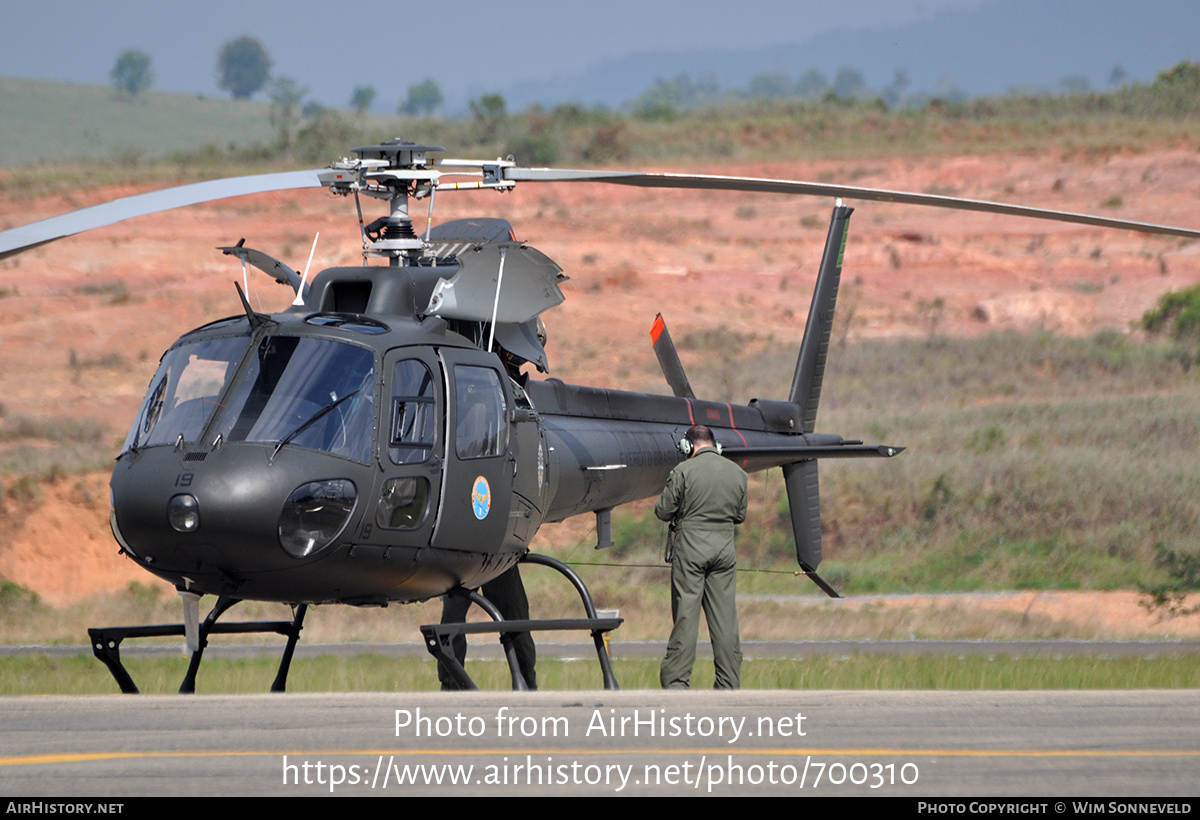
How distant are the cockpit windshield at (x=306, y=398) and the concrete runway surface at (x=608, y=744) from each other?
1581 millimetres

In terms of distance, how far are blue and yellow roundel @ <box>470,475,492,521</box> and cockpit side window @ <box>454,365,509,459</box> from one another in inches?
7.3

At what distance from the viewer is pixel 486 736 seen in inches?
234

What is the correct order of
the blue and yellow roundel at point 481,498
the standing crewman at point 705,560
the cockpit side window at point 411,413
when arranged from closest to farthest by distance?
1. the cockpit side window at point 411,413
2. the blue and yellow roundel at point 481,498
3. the standing crewman at point 705,560

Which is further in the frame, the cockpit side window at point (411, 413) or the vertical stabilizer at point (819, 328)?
the vertical stabilizer at point (819, 328)

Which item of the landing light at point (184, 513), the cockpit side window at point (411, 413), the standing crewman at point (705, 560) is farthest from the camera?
the standing crewman at point (705, 560)

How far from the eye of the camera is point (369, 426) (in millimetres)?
7973

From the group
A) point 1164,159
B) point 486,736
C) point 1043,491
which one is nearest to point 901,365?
point 1043,491

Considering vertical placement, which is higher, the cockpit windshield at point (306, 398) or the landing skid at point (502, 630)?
the cockpit windshield at point (306, 398)

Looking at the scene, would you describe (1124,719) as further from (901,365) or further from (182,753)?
(901,365)

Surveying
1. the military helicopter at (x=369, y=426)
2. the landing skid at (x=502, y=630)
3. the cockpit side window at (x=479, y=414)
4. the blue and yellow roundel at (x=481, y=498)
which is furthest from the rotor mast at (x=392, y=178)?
the landing skid at (x=502, y=630)

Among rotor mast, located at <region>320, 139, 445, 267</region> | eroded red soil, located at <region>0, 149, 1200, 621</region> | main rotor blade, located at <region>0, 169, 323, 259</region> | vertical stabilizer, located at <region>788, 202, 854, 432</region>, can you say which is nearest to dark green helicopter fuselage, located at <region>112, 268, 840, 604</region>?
rotor mast, located at <region>320, 139, 445, 267</region>

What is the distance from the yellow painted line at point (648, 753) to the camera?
5.46 meters

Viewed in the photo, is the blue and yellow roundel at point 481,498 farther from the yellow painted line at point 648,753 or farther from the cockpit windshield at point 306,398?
the yellow painted line at point 648,753

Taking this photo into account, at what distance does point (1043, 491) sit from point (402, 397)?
22.3 m
